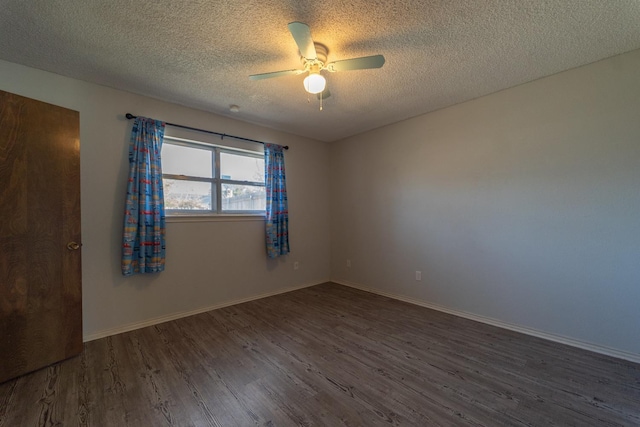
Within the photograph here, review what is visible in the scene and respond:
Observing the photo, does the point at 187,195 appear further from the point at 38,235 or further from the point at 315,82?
the point at 315,82

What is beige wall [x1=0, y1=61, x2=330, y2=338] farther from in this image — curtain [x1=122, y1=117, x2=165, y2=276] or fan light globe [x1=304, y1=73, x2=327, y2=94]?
fan light globe [x1=304, y1=73, x2=327, y2=94]

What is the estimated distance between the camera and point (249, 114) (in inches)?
130

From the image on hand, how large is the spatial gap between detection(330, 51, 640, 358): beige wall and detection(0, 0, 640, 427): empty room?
0.02 m

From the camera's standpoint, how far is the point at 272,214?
12.1 ft

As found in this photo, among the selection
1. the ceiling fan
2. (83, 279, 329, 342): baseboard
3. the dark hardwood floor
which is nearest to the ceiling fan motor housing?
the ceiling fan

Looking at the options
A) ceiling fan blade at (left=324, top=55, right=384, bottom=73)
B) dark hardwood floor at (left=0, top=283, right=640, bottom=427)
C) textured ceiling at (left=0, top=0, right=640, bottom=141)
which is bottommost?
dark hardwood floor at (left=0, top=283, right=640, bottom=427)

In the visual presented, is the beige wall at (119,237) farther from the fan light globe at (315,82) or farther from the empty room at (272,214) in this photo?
the fan light globe at (315,82)

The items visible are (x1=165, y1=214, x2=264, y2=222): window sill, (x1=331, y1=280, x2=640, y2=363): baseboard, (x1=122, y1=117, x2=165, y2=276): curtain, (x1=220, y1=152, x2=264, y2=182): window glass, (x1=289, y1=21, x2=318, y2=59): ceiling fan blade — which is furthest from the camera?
(x1=220, y1=152, x2=264, y2=182): window glass

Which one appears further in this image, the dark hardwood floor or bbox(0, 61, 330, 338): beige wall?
bbox(0, 61, 330, 338): beige wall

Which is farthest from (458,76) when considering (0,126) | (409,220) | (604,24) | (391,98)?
(0,126)

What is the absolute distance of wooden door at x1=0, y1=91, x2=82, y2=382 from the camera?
73.9 inches

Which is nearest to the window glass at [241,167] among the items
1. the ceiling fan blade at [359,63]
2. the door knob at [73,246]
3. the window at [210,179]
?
the window at [210,179]

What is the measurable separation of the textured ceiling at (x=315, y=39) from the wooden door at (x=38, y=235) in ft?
1.93

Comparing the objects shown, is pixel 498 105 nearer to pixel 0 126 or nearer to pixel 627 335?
pixel 627 335
